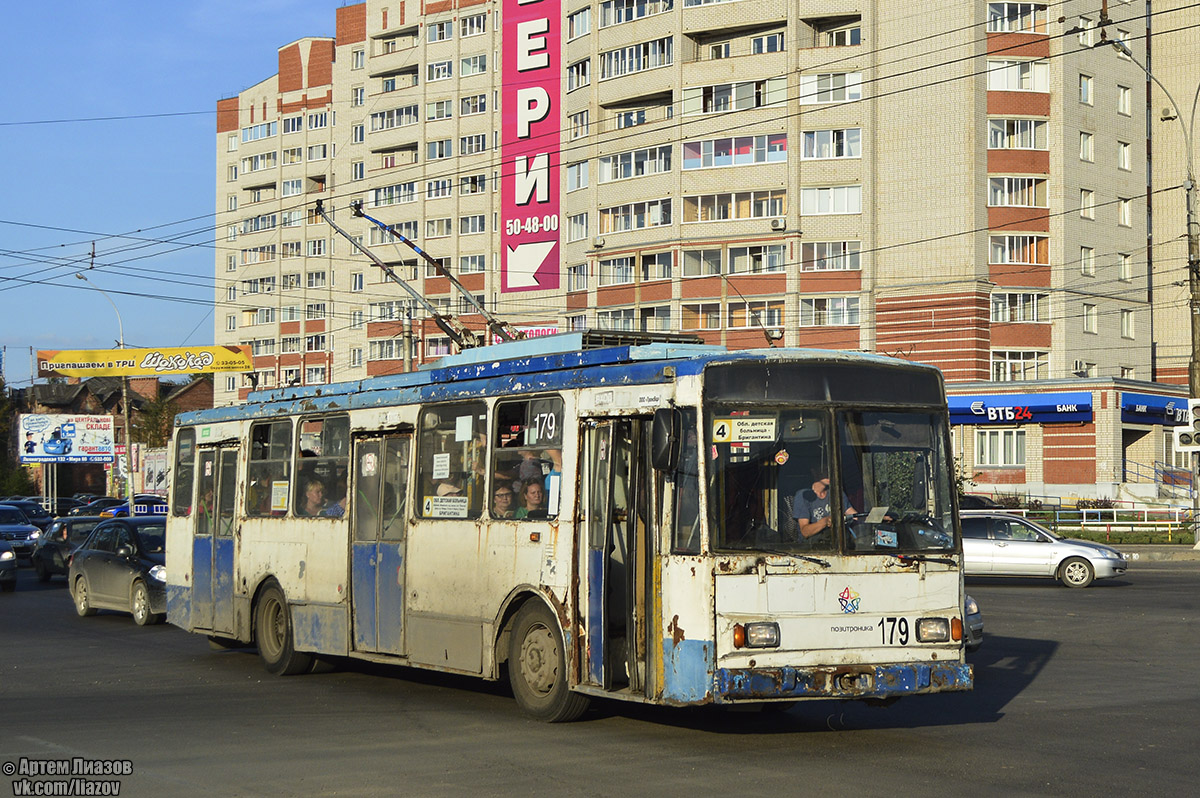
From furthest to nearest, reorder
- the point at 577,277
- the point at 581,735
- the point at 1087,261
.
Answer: the point at 577,277 → the point at 1087,261 → the point at 581,735

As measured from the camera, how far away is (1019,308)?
2363 inches

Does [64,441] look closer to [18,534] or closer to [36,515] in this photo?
[36,515]

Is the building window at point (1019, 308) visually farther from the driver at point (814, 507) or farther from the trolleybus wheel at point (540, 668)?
the driver at point (814, 507)

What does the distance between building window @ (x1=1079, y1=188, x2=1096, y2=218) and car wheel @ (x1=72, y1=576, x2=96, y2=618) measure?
48.6m

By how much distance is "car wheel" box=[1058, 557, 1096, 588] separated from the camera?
27.4m

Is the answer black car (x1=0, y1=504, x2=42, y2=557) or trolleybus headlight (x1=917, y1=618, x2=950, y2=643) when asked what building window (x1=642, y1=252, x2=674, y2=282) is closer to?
black car (x1=0, y1=504, x2=42, y2=557)

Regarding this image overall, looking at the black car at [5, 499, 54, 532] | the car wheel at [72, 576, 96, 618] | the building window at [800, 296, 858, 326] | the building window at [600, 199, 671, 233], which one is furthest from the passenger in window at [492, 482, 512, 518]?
the building window at [600, 199, 671, 233]

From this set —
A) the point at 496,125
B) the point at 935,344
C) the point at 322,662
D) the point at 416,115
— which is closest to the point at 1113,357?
the point at 935,344

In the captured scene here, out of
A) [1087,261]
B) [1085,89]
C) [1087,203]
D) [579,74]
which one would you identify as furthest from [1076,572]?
[579,74]

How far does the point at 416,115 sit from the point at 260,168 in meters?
19.6

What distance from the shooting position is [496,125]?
85.5 m

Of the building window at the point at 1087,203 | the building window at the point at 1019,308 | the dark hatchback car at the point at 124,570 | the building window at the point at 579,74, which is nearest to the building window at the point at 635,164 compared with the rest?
the building window at the point at 579,74

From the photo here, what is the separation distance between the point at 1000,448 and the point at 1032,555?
106ft

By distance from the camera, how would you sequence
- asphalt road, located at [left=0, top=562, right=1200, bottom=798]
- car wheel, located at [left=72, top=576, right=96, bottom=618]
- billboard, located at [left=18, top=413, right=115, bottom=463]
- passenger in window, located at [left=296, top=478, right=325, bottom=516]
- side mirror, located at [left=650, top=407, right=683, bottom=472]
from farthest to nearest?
billboard, located at [left=18, top=413, right=115, bottom=463] < car wheel, located at [left=72, top=576, right=96, bottom=618] < passenger in window, located at [left=296, top=478, right=325, bottom=516] < side mirror, located at [left=650, top=407, right=683, bottom=472] < asphalt road, located at [left=0, top=562, right=1200, bottom=798]
